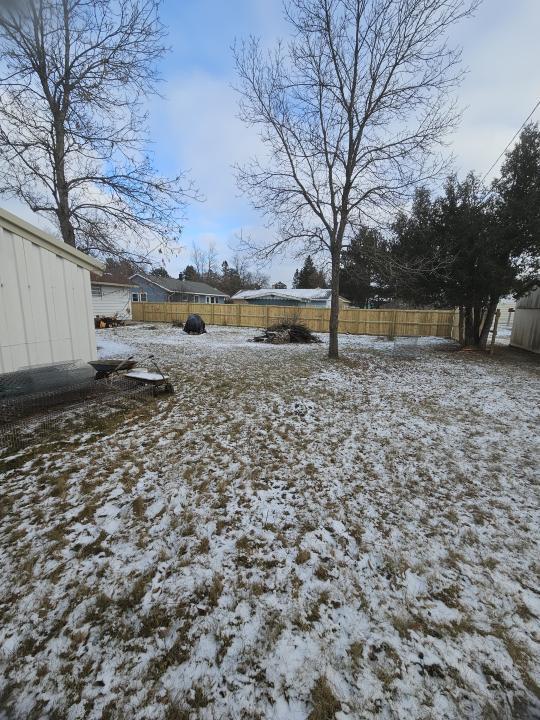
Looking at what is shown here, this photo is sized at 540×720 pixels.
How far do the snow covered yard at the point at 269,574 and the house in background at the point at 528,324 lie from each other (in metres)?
11.9

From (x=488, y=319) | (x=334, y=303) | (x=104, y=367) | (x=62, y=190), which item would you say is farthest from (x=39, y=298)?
(x=488, y=319)

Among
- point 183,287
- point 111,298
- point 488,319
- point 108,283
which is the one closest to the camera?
point 488,319

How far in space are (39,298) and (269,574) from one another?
5.08 m

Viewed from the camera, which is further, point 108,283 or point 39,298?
point 108,283

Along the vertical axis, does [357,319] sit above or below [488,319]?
below

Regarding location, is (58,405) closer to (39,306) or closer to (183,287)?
(39,306)

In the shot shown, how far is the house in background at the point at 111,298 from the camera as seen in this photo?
20859mm

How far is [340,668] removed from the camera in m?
1.70

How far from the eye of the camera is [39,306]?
192 inches

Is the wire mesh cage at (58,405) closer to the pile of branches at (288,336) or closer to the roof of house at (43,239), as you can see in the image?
the roof of house at (43,239)

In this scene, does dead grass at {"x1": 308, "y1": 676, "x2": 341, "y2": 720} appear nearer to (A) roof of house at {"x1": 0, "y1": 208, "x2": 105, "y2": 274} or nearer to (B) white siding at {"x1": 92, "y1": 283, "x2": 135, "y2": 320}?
(A) roof of house at {"x1": 0, "y1": 208, "x2": 105, "y2": 274}

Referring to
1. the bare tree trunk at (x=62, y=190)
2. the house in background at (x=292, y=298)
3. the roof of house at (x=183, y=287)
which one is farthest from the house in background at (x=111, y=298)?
the house in background at (x=292, y=298)

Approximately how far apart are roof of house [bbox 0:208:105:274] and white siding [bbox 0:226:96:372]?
0.19ft

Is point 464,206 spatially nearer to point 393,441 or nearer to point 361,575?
point 393,441
